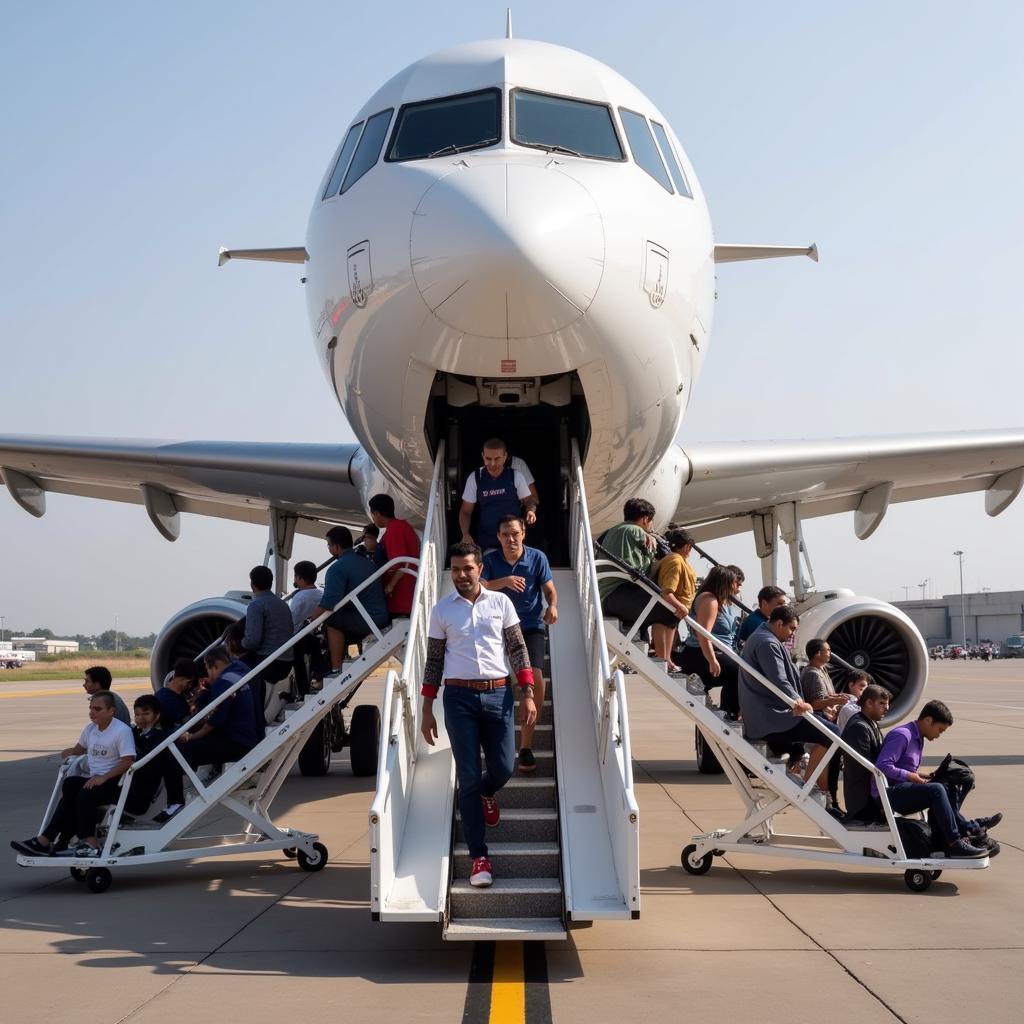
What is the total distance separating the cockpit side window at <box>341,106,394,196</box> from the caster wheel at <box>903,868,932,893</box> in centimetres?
551

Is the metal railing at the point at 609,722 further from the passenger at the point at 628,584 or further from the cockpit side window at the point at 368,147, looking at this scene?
the cockpit side window at the point at 368,147

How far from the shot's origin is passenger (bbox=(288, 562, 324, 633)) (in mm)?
9984

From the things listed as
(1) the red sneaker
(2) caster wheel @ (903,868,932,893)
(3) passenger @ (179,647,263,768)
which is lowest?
(2) caster wheel @ (903,868,932,893)

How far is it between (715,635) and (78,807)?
486cm

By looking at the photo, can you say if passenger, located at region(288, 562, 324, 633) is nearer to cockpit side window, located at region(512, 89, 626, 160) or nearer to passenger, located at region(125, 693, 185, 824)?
passenger, located at region(125, 693, 185, 824)

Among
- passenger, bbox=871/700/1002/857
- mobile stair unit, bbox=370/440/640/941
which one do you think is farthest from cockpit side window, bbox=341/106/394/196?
passenger, bbox=871/700/1002/857

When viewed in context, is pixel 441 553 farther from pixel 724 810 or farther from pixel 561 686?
pixel 724 810

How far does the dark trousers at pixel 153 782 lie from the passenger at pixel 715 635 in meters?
3.45

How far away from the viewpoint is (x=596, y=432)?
26.5ft

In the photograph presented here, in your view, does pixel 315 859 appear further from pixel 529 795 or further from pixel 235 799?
pixel 529 795

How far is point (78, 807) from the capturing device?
7418mm

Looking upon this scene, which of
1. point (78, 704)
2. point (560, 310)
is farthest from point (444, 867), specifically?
point (78, 704)

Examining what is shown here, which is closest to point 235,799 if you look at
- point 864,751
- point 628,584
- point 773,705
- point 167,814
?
point 167,814

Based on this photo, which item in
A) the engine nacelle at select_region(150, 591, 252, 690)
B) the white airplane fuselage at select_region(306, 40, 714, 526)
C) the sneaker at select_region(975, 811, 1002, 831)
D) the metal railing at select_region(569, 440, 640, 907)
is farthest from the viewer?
the engine nacelle at select_region(150, 591, 252, 690)
